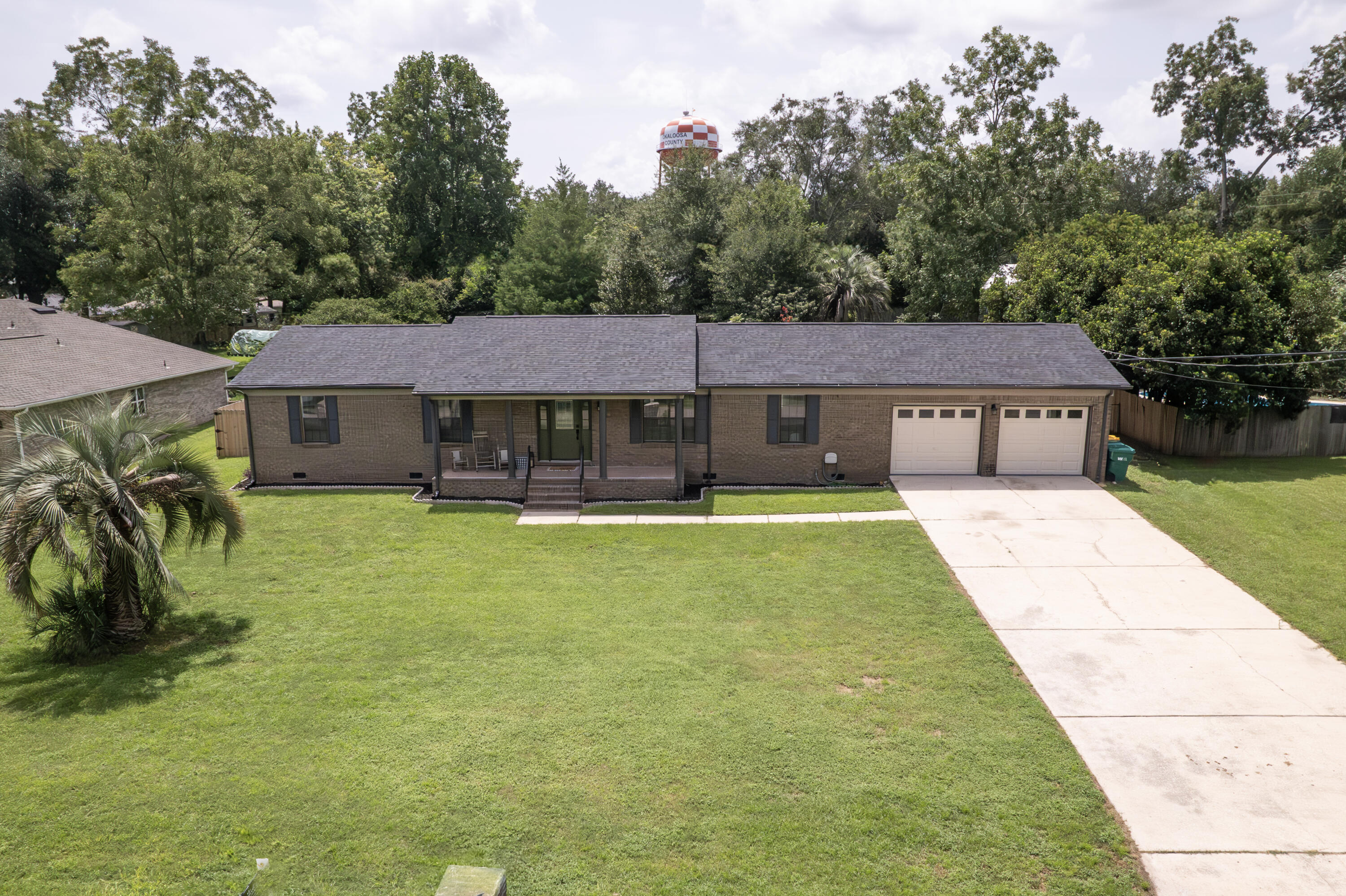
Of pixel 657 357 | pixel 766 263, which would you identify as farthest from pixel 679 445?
pixel 766 263

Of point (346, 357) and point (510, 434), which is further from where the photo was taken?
point (346, 357)

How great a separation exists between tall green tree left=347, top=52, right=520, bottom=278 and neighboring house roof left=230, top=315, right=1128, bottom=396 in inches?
1109

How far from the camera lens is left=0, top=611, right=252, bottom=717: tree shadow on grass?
1078cm

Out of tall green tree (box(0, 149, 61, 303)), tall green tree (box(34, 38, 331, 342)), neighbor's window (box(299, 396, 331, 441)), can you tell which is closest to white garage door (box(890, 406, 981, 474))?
neighbor's window (box(299, 396, 331, 441))

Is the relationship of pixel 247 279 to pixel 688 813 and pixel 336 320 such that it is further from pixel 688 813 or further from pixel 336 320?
pixel 688 813

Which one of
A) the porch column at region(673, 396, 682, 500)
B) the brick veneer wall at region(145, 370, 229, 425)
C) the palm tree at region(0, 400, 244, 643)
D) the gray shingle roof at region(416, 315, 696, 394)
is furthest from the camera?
the brick veneer wall at region(145, 370, 229, 425)

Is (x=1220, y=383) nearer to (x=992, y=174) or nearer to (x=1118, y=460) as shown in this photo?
(x=1118, y=460)

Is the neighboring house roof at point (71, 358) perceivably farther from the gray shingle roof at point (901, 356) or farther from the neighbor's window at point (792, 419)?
the neighbor's window at point (792, 419)

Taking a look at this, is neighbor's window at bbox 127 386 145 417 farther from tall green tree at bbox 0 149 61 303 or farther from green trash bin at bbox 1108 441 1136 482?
green trash bin at bbox 1108 441 1136 482

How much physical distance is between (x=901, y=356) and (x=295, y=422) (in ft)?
55.1

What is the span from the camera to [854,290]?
124 ft

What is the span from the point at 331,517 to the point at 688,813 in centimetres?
1388

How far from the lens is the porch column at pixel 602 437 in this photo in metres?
20.4

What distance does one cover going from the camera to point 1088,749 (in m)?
9.84
